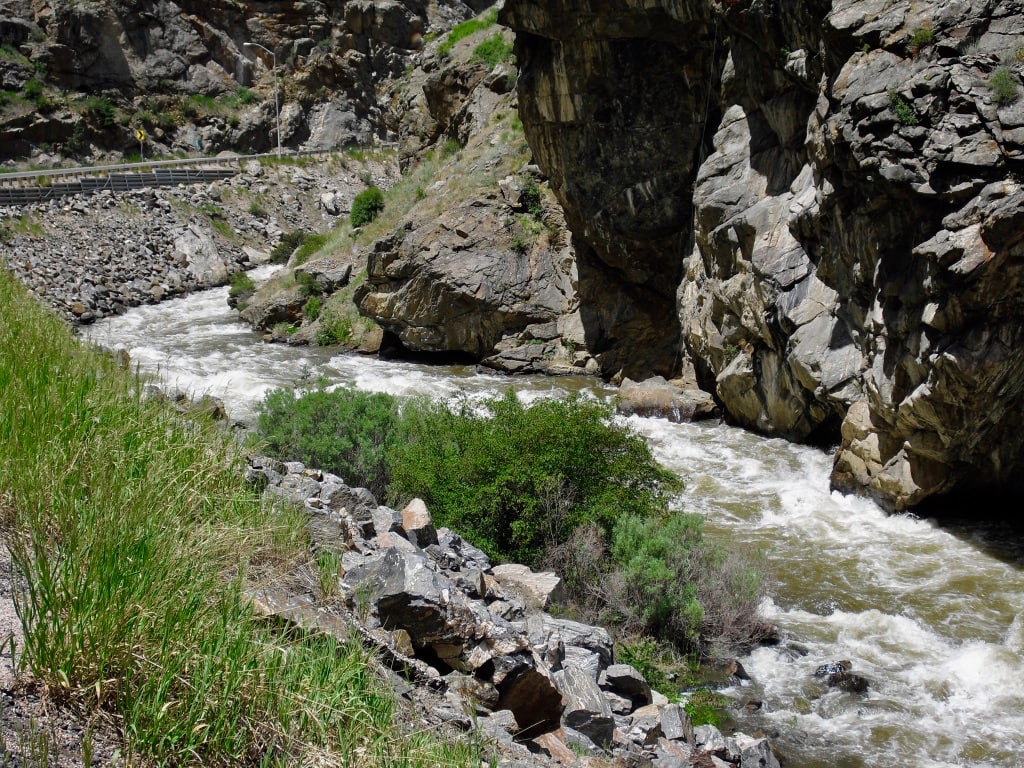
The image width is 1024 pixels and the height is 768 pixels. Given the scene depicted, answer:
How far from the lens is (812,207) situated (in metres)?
14.8

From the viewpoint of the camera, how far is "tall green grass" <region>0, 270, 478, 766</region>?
10.4ft

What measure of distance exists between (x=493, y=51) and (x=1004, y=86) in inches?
1032

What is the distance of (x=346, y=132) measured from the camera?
63.5m

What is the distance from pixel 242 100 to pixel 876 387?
5759cm

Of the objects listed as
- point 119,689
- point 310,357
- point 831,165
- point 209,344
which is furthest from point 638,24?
point 119,689

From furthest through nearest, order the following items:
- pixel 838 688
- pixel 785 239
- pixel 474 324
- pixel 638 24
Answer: pixel 474 324 → pixel 638 24 → pixel 785 239 → pixel 838 688

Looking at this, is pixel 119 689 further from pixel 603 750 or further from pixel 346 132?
pixel 346 132

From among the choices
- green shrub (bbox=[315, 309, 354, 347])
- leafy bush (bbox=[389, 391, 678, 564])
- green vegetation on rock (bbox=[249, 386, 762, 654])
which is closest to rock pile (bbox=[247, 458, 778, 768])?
green vegetation on rock (bbox=[249, 386, 762, 654])

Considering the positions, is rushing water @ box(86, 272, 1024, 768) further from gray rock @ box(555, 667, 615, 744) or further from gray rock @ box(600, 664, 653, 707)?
gray rock @ box(555, 667, 615, 744)

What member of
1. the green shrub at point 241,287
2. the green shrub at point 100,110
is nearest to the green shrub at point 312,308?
the green shrub at point 241,287

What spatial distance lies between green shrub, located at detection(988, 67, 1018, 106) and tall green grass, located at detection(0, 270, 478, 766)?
414 inches

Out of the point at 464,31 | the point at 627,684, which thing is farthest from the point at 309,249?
the point at 627,684

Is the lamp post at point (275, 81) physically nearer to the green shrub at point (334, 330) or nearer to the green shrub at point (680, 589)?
the green shrub at point (334, 330)

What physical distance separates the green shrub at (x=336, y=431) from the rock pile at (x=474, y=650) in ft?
12.2
